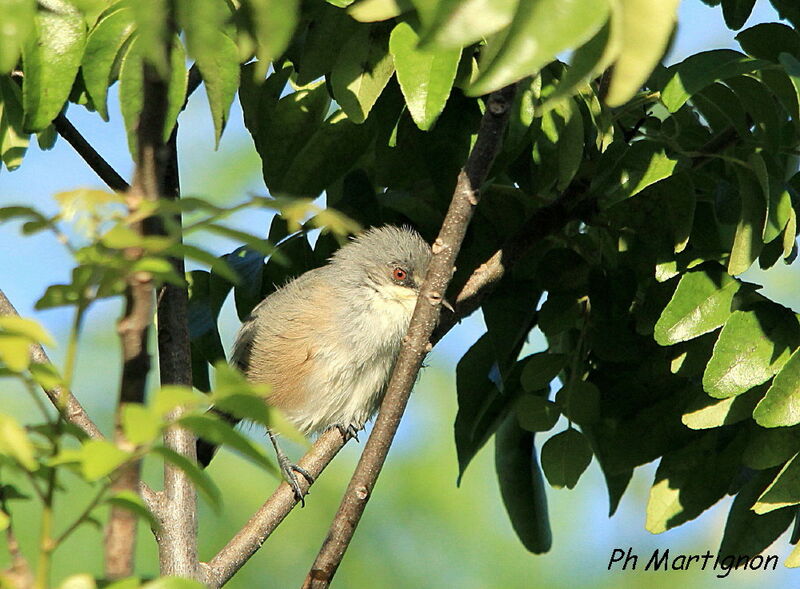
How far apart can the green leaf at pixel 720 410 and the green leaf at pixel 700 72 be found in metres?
0.78

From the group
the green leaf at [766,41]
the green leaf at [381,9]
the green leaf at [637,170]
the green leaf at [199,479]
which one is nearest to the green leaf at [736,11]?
the green leaf at [766,41]

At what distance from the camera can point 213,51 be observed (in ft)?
4.19

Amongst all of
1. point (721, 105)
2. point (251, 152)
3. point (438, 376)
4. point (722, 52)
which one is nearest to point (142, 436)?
point (722, 52)

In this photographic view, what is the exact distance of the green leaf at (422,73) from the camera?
2.11 m

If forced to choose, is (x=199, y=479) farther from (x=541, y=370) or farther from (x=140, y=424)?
(x=541, y=370)

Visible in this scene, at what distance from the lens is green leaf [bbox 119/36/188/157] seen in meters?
1.73

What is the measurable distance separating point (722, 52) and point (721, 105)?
265 mm

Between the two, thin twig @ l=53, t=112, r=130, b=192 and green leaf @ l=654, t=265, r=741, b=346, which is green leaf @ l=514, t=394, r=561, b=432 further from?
thin twig @ l=53, t=112, r=130, b=192

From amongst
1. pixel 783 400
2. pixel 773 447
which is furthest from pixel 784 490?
pixel 783 400

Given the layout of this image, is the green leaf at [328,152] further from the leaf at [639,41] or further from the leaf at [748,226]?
the leaf at [639,41]

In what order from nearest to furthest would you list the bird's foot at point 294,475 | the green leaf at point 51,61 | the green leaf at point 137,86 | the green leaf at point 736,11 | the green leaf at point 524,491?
the green leaf at point 137,86
the green leaf at point 51,61
the green leaf at point 736,11
the bird's foot at point 294,475
the green leaf at point 524,491

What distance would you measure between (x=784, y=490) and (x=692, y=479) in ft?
1.36

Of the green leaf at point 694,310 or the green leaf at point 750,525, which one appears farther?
the green leaf at point 750,525

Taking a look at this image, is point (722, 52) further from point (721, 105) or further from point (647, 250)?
point (647, 250)
